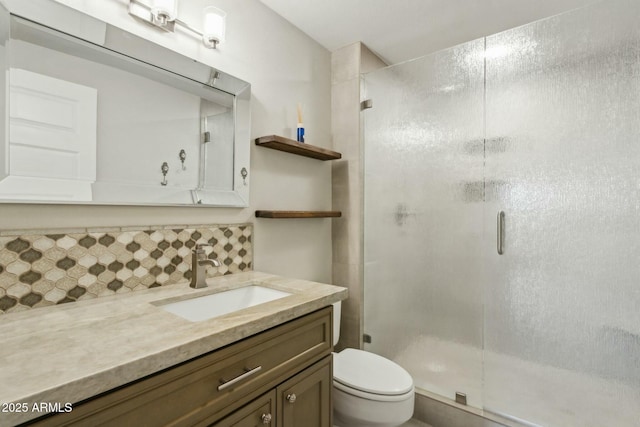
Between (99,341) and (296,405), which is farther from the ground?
(99,341)

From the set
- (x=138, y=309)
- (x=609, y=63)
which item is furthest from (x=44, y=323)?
(x=609, y=63)

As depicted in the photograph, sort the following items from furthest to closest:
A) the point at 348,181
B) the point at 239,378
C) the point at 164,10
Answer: the point at 348,181, the point at 164,10, the point at 239,378

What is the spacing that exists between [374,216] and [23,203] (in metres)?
1.71

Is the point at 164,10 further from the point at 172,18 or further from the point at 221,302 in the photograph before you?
the point at 221,302

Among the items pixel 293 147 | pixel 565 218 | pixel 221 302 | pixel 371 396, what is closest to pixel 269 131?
pixel 293 147

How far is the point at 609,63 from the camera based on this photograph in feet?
4.68

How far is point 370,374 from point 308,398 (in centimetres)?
56

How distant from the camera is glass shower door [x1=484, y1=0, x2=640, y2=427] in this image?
140cm

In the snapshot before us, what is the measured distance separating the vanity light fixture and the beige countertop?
1.07m

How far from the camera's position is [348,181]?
7.29 ft

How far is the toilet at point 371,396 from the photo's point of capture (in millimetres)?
1420

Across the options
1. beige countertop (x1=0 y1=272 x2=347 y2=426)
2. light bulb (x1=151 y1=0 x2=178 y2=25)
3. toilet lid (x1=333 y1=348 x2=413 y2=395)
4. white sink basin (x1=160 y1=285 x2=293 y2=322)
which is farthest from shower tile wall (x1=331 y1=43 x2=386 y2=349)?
light bulb (x1=151 y1=0 x2=178 y2=25)

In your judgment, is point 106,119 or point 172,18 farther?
point 172,18

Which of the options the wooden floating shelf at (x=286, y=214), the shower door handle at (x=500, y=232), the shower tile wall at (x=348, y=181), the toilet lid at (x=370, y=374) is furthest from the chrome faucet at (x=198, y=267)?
the shower door handle at (x=500, y=232)
